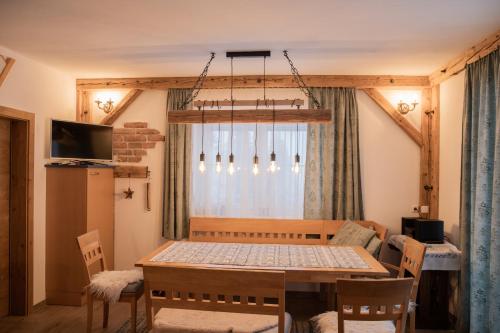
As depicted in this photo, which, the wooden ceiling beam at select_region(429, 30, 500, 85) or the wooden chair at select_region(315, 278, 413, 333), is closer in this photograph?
the wooden chair at select_region(315, 278, 413, 333)

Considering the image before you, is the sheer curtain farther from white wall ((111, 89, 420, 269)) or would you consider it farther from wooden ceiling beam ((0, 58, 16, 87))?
wooden ceiling beam ((0, 58, 16, 87))

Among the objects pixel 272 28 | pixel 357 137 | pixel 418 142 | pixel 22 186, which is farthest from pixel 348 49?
pixel 22 186

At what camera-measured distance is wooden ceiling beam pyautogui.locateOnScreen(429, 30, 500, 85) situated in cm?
267

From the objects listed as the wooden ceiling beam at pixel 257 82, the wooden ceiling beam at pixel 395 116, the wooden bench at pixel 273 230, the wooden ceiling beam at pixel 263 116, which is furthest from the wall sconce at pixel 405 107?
the wooden ceiling beam at pixel 263 116

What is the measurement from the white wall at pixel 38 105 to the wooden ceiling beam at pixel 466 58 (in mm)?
4139

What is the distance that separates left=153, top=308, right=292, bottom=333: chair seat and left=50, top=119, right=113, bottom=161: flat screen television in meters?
2.23

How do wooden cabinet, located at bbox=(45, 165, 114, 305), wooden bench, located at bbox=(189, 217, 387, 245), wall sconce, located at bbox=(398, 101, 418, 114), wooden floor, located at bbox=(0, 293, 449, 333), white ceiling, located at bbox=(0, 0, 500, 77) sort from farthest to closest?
wall sconce, located at bbox=(398, 101, 418, 114) → wooden bench, located at bbox=(189, 217, 387, 245) → wooden cabinet, located at bbox=(45, 165, 114, 305) → wooden floor, located at bbox=(0, 293, 449, 333) → white ceiling, located at bbox=(0, 0, 500, 77)

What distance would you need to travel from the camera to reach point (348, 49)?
305cm

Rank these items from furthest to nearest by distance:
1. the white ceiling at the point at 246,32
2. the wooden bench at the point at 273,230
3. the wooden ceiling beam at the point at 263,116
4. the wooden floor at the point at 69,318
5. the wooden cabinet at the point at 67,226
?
the wooden bench at the point at 273,230
the wooden cabinet at the point at 67,226
the wooden floor at the point at 69,318
the wooden ceiling beam at the point at 263,116
the white ceiling at the point at 246,32

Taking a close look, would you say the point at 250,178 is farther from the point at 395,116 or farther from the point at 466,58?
the point at 466,58

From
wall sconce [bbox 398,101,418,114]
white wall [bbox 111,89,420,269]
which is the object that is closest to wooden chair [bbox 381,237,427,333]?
white wall [bbox 111,89,420,269]

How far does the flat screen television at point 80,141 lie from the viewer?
3.57 m

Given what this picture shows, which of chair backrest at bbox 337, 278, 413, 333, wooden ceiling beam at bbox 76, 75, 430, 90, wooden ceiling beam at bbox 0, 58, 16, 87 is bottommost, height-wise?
chair backrest at bbox 337, 278, 413, 333

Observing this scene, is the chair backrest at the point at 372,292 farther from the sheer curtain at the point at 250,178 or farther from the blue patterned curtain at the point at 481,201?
the sheer curtain at the point at 250,178
